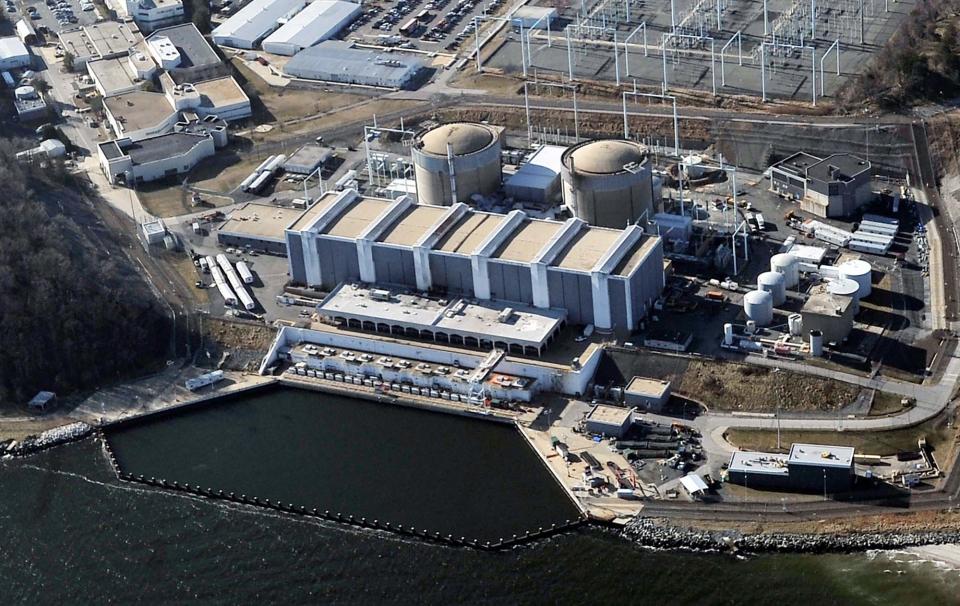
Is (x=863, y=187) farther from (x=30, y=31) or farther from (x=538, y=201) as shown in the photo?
(x=30, y=31)

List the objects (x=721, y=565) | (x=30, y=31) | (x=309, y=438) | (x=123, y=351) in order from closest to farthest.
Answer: (x=721, y=565)
(x=309, y=438)
(x=123, y=351)
(x=30, y=31)

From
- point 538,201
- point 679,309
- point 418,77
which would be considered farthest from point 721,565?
point 418,77

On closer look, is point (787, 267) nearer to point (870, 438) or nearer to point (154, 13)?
point (870, 438)

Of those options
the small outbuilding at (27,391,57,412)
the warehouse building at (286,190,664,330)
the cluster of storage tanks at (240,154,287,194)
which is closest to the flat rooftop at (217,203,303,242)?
the cluster of storage tanks at (240,154,287,194)

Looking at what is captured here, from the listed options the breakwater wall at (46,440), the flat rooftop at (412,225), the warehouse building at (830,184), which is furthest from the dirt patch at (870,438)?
the breakwater wall at (46,440)

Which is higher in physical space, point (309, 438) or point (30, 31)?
point (30, 31)

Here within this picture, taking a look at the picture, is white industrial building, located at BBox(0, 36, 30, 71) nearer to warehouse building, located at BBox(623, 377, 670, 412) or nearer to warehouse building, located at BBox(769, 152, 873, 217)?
warehouse building, located at BBox(769, 152, 873, 217)

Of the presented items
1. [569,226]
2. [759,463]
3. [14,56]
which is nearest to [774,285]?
[569,226]
